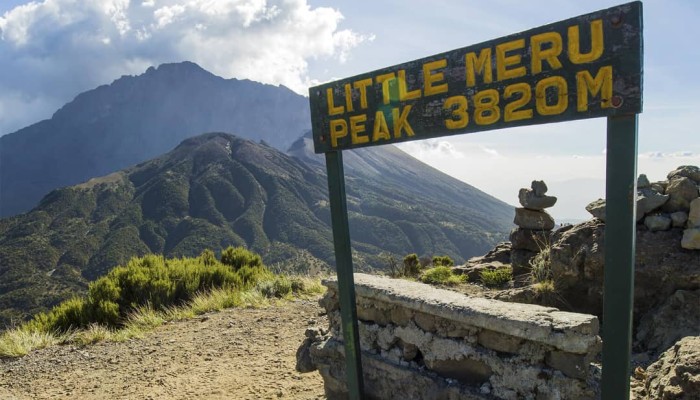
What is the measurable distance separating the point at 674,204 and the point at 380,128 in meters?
4.47

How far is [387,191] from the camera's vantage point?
5960 inches

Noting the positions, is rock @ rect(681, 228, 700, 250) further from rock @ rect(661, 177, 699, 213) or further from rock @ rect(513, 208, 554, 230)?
rock @ rect(513, 208, 554, 230)

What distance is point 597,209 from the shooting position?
238 inches

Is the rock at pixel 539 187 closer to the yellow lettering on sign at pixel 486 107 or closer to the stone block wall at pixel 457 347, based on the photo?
the stone block wall at pixel 457 347

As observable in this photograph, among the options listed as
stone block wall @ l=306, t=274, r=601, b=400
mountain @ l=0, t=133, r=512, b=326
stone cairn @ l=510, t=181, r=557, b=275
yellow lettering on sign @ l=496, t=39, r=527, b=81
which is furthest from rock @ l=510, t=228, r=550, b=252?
mountain @ l=0, t=133, r=512, b=326

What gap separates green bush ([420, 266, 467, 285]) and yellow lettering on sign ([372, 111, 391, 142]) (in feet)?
19.9

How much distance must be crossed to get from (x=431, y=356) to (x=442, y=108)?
196 centimetres

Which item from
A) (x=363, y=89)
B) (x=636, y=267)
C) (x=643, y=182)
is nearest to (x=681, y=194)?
(x=643, y=182)

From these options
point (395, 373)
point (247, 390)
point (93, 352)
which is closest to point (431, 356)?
point (395, 373)

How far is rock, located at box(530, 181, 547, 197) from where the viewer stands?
28.9 feet

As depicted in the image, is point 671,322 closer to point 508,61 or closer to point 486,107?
point 486,107

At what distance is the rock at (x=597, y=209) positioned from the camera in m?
5.96

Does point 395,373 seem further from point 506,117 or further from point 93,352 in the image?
point 93,352

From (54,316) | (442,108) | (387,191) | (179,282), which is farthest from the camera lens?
(387,191)
